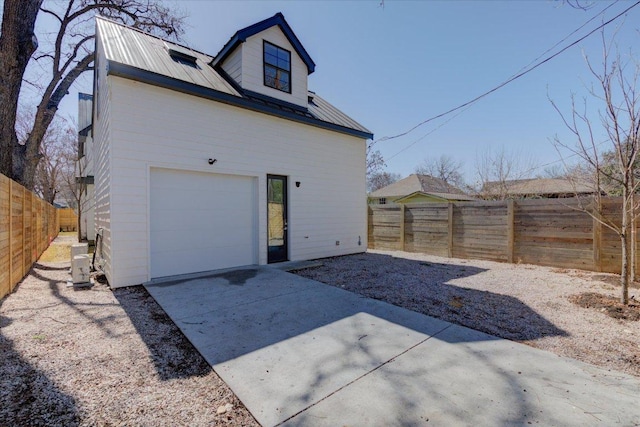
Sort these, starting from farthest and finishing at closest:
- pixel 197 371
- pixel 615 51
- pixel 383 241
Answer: pixel 383 241, pixel 615 51, pixel 197 371

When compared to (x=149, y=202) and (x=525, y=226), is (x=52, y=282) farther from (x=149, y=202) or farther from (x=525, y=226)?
(x=525, y=226)

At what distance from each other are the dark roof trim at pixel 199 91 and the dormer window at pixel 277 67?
1.06m

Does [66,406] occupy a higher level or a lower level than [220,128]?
lower

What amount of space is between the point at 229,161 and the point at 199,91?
1539 mm

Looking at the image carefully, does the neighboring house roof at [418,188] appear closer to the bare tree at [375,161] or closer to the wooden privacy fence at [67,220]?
the bare tree at [375,161]

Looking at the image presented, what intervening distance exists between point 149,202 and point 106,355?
332 cm

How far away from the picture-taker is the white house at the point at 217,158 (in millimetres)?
5316

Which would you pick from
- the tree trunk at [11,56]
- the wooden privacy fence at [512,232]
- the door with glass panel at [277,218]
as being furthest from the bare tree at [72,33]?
the wooden privacy fence at [512,232]

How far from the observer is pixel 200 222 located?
626 cm

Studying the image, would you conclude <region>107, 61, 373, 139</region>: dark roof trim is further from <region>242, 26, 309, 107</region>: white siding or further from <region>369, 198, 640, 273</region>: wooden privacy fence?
<region>369, 198, 640, 273</region>: wooden privacy fence

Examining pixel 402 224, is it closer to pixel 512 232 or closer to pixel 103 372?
pixel 512 232

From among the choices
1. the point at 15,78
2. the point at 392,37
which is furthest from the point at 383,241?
the point at 15,78

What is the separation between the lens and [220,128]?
6.42 metres

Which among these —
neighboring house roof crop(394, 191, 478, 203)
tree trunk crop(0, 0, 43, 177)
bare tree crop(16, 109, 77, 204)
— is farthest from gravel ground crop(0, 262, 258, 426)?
bare tree crop(16, 109, 77, 204)
